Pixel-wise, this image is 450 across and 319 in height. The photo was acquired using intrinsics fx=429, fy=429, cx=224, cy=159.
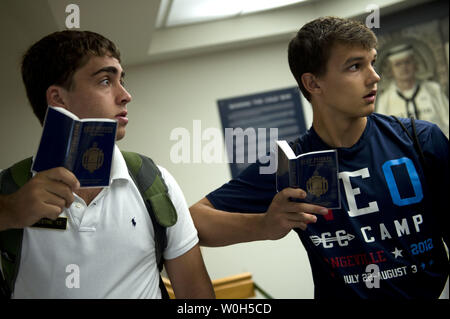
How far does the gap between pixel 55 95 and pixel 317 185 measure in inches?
32.3

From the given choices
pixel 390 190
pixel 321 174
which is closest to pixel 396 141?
pixel 390 190

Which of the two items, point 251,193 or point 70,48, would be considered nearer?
point 70,48

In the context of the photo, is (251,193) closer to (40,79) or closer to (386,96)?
(40,79)

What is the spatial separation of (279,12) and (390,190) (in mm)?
894

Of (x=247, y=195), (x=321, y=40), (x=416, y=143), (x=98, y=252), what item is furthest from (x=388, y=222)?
(x=98, y=252)

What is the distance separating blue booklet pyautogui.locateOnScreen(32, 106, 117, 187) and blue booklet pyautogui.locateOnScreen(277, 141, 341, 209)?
0.48m

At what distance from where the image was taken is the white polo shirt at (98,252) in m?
1.13

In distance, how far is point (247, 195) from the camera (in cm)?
155

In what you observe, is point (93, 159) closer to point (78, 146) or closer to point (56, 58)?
point (78, 146)

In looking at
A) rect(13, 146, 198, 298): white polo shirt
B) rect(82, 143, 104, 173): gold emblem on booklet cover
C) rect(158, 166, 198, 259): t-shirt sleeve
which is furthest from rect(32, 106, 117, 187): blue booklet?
rect(158, 166, 198, 259): t-shirt sleeve

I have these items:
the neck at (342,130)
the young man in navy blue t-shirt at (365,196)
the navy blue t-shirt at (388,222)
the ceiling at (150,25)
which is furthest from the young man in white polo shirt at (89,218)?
the neck at (342,130)
